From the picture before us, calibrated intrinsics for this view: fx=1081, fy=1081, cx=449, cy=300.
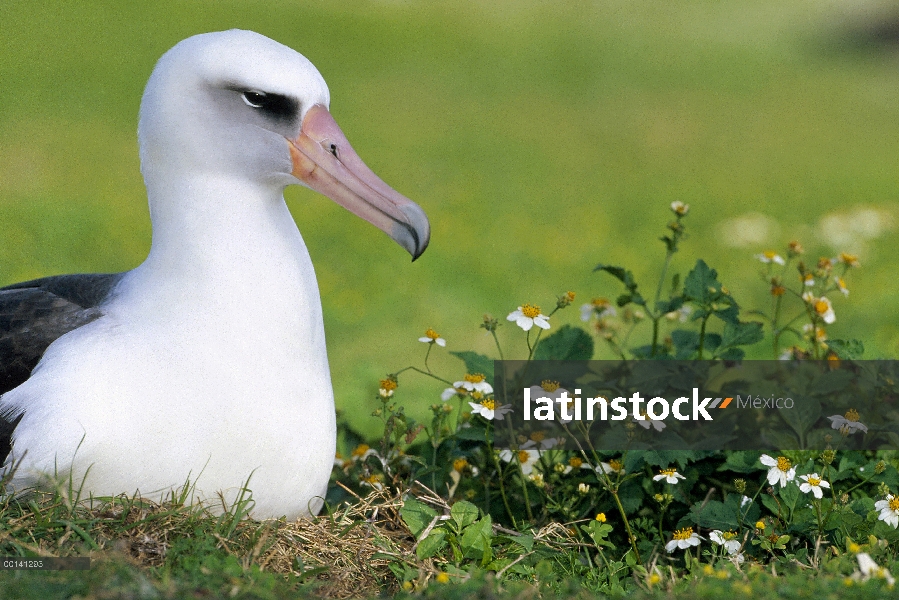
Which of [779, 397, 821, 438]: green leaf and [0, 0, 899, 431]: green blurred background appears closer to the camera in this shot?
[779, 397, 821, 438]: green leaf

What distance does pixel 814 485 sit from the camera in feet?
11.2

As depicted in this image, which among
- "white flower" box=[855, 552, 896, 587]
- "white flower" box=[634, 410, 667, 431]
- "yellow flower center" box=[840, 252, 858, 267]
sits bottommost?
"white flower" box=[855, 552, 896, 587]

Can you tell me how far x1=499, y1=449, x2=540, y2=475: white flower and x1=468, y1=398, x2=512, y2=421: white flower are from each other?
13cm

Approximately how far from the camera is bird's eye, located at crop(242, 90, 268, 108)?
3322 mm

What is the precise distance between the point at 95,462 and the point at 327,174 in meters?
1.11

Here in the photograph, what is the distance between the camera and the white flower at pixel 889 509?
3.32 meters

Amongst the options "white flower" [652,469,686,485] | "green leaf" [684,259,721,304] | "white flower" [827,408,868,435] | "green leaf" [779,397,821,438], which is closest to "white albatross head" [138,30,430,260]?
"white flower" [652,469,686,485]

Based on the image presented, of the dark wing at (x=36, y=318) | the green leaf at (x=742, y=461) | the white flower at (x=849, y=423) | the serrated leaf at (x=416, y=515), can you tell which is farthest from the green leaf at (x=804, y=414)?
the dark wing at (x=36, y=318)

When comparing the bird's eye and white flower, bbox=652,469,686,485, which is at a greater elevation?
the bird's eye

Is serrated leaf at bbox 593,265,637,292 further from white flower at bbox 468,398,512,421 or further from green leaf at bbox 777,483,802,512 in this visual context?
green leaf at bbox 777,483,802,512

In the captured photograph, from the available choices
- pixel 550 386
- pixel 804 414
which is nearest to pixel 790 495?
pixel 804 414

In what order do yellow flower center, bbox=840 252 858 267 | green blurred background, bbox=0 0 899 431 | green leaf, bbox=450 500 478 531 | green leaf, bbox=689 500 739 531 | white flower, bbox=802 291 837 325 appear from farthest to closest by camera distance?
1. green blurred background, bbox=0 0 899 431
2. yellow flower center, bbox=840 252 858 267
3. white flower, bbox=802 291 837 325
4. green leaf, bbox=689 500 739 531
5. green leaf, bbox=450 500 478 531

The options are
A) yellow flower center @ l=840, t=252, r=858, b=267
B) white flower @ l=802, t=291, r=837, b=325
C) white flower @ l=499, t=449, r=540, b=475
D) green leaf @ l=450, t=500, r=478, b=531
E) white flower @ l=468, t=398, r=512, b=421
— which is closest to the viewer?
green leaf @ l=450, t=500, r=478, b=531

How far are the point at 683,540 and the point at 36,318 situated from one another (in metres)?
2.16
